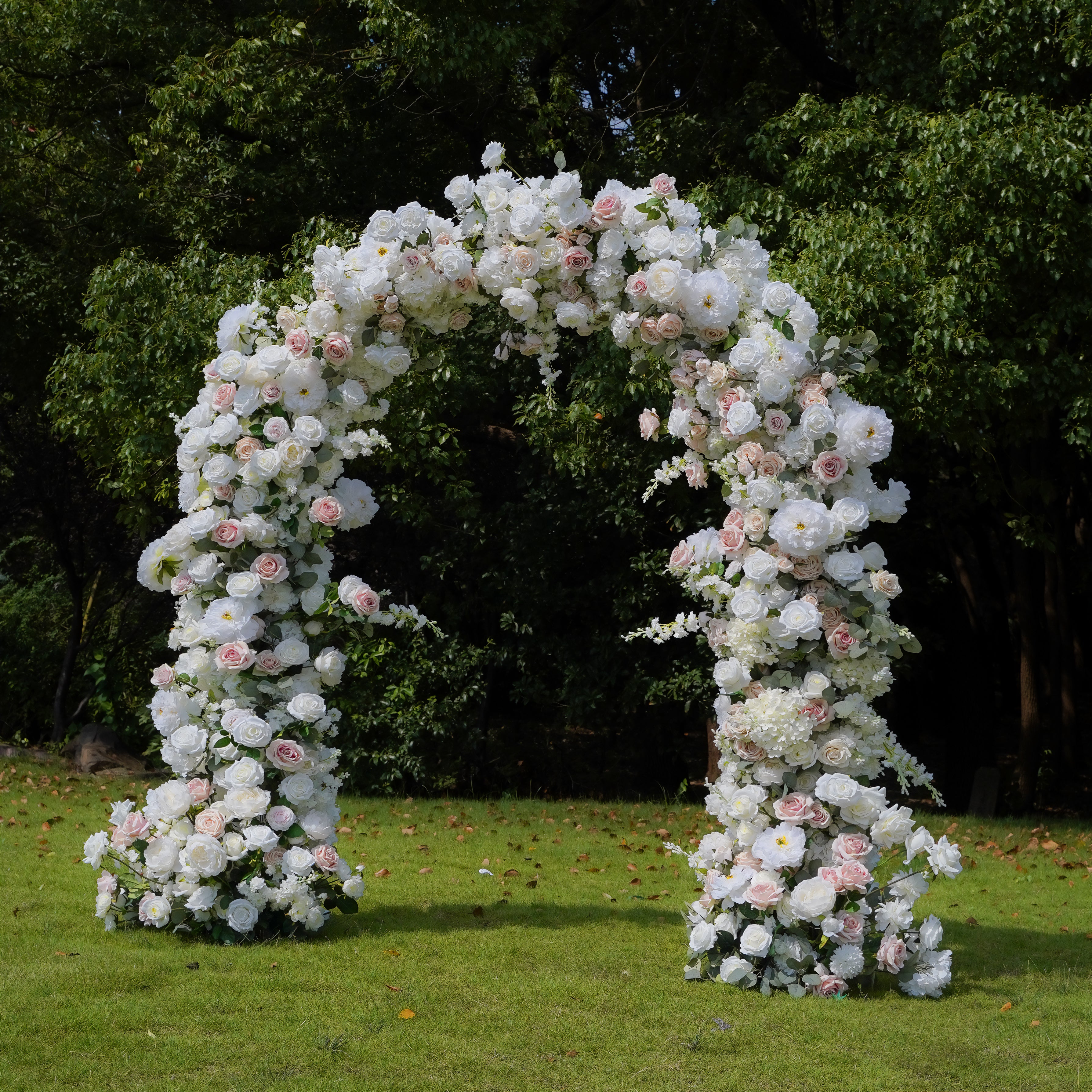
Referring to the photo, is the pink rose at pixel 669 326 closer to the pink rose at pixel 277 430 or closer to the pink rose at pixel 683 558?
the pink rose at pixel 683 558

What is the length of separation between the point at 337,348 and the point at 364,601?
1.19 metres

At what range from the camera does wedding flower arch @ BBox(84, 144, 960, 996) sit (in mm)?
5438

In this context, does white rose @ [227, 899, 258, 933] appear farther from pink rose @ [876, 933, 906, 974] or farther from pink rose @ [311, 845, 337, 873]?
pink rose @ [876, 933, 906, 974]

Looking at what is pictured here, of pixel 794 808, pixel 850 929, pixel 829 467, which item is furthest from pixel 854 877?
pixel 829 467

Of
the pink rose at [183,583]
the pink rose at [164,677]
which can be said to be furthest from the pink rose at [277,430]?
the pink rose at [164,677]

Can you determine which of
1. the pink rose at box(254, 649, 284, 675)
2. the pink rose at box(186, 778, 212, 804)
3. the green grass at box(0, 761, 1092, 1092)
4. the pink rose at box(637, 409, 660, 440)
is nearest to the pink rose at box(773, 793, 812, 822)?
the green grass at box(0, 761, 1092, 1092)

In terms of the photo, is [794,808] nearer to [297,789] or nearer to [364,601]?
[364,601]

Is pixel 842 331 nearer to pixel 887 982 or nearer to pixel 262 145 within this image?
pixel 887 982

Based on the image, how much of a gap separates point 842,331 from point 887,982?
5026 millimetres

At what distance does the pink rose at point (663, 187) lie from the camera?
5.81 metres

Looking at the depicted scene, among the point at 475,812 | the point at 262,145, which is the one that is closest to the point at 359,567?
the point at 475,812

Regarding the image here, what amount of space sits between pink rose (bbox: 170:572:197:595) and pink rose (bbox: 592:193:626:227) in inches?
99.6

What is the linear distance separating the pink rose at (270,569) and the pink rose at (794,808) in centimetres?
246

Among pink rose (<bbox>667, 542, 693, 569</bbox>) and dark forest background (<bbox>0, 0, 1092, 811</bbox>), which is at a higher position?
dark forest background (<bbox>0, 0, 1092, 811</bbox>)
